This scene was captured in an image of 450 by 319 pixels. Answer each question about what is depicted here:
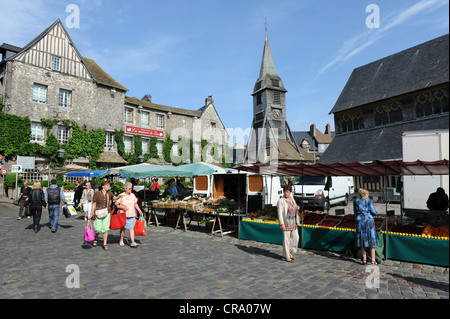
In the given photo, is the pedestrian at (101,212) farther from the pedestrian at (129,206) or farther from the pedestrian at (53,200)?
the pedestrian at (53,200)

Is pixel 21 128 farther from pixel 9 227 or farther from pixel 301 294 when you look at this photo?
pixel 301 294

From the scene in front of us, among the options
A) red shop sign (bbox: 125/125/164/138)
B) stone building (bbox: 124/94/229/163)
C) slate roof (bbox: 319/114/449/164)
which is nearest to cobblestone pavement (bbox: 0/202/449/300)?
slate roof (bbox: 319/114/449/164)

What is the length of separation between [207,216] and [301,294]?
7767 millimetres

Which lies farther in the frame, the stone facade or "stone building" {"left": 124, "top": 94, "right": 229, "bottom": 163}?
"stone building" {"left": 124, "top": 94, "right": 229, "bottom": 163}

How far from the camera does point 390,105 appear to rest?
28062mm

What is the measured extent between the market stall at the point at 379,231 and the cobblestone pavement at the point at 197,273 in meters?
0.29

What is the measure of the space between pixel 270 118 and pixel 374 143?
21.2m

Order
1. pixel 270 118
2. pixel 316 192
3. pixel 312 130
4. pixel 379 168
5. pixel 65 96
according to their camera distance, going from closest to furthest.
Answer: pixel 379 168 < pixel 316 192 < pixel 65 96 < pixel 270 118 < pixel 312 130

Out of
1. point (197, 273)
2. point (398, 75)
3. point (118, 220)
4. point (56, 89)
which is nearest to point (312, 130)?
point (398, 75)

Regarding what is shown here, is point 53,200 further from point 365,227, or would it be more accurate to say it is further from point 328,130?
point 328,130

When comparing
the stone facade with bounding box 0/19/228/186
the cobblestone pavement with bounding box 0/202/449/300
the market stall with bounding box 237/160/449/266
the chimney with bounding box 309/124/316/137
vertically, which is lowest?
the cobblestone pavement with bounding box 0/202/449/300

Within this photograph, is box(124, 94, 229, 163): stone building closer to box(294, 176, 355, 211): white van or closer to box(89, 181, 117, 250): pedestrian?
box(294, 176, 355, 211): white van

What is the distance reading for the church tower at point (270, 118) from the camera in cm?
4659

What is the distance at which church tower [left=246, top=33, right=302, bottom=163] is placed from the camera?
4659 cm
